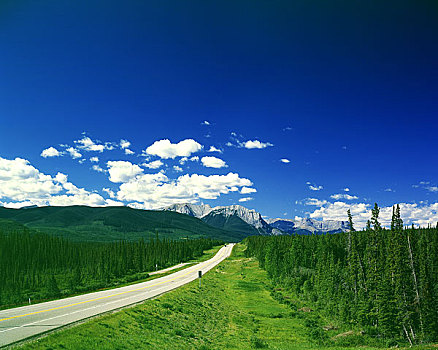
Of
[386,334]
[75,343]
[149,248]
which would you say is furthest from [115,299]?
[149,248]

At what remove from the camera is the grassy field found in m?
22.4

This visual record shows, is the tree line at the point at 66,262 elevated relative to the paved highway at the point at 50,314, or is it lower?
lower

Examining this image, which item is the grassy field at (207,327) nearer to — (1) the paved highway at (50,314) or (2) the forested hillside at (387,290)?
(1) the paved highway at (50,314)

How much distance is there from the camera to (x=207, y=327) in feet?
115

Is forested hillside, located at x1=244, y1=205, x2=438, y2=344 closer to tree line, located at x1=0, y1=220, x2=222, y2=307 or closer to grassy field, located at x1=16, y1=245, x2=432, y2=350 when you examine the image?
grassy field, located at x1=16, y1=245, x2=432, y2=350

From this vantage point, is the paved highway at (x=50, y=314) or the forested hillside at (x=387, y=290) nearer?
the paved highway at (x=50, y=314)

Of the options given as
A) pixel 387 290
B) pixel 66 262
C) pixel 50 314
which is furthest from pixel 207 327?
pixel 66 262

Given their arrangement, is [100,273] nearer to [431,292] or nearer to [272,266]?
[272,266]

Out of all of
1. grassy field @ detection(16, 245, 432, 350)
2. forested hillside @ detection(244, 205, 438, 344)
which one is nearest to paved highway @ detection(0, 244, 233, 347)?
grassy field @ detection(16, 245, 432, 350)

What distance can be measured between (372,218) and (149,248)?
335 ft

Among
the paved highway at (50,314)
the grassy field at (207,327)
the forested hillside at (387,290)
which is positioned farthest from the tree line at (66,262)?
the forested hillside at (387,290)

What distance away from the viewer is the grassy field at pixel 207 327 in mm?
22359

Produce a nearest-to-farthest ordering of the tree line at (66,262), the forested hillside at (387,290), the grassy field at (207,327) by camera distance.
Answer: the grassy field at (207,327) → the forested hillside at (387,290) → the tree line at (66,262)

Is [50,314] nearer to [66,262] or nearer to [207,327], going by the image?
[207,327]
